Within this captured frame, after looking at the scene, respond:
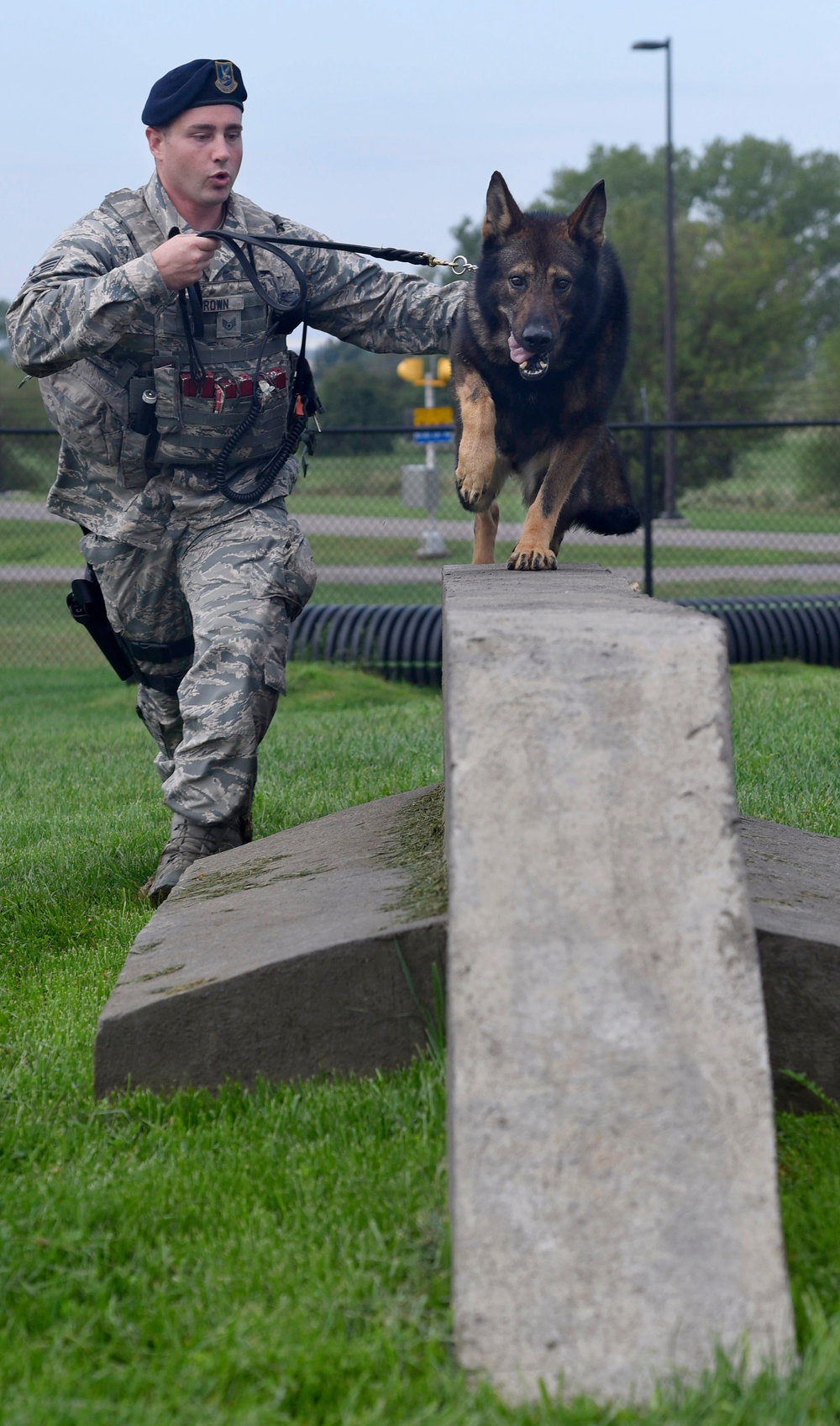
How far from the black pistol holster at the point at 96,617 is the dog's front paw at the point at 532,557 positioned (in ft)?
4.99

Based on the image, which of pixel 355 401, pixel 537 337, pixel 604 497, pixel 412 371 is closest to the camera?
pixel 537 337

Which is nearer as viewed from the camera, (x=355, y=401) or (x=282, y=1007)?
(x=282, y=1007)

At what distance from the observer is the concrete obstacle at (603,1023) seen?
5.77 ft

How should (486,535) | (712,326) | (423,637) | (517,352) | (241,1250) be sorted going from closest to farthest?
1. (241,1250)
2. (517,352)
3. (486,535)
4. (423,637)
5. (712,326)

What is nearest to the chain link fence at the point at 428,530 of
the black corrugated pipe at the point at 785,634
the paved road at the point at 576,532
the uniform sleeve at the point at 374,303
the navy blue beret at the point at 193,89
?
the paved road at the point at 576,532

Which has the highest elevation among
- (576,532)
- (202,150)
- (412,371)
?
(202,150)

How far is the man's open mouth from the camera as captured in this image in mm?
4184

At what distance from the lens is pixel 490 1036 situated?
1.92 metres

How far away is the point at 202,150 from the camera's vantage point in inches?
167

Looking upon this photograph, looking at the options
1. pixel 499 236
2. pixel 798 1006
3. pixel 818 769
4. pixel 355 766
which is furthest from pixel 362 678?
pixel 798 1006

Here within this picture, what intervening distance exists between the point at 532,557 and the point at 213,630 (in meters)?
1.05

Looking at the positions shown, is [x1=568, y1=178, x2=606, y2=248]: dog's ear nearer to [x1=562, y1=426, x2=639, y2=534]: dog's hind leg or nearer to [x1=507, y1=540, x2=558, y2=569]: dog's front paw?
[x1=562, y1=426, x2=639, y2=534]: dog's hind leg

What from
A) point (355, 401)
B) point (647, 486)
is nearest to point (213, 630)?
point (647, 486)

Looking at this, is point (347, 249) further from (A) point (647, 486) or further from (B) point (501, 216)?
(A) point (647, 486)
